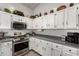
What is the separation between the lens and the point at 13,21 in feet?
7.12

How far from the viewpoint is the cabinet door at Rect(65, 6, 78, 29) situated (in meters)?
1.35

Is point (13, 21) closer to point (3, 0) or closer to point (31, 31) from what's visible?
point (31, 31)

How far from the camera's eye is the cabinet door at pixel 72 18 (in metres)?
1.35

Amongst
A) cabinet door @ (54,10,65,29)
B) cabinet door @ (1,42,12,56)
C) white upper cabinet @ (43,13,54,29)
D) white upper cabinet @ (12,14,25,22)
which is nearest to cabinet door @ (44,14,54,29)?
white upper cabinet @ (43,13,54,29)

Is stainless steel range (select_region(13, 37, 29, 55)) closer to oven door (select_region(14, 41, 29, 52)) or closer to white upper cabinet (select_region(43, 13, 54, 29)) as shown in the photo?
oven door (select_region(14, 41, 29, 52))

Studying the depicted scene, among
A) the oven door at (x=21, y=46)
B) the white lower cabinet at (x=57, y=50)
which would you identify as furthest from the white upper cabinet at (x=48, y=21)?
the oven door at (x=21, y=46)

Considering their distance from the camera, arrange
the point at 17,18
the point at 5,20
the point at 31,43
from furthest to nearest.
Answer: the point at 31,43 → the point at 17,18 → the point at 5,20

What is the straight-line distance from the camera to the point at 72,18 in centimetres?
140

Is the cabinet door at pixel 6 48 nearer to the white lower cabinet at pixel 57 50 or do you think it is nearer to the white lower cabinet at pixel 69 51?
the white lower cabinet at pixel 57 50

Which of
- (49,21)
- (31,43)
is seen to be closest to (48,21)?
(49,21)

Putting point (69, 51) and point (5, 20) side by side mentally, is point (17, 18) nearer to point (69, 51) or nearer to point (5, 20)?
point (5, 20)

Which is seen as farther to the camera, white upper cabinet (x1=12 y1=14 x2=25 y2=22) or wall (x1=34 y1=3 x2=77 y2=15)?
wall (x1=34 y1=3 x2=77 y2=15)

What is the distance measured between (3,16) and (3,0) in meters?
1.23

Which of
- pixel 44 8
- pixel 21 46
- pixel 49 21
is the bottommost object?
pixel 21 46
